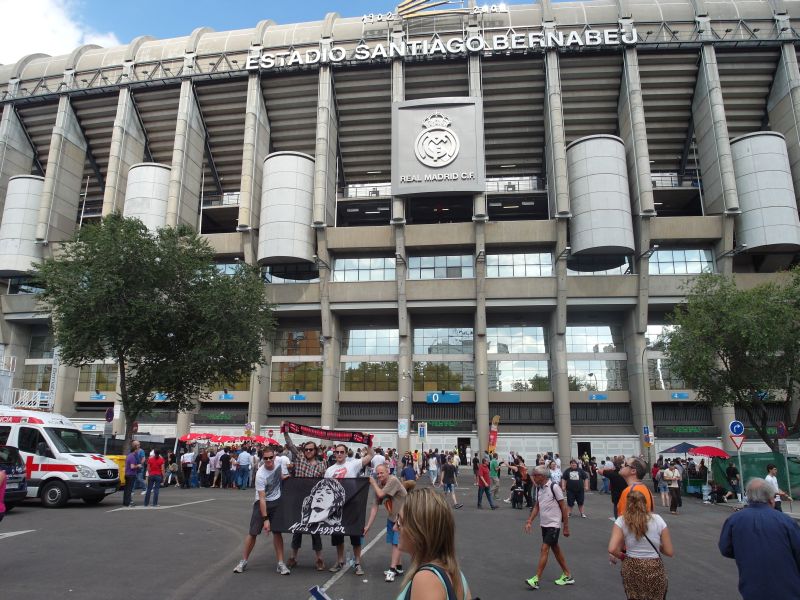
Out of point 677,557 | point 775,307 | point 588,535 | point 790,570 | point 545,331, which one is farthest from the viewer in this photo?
point 545,331

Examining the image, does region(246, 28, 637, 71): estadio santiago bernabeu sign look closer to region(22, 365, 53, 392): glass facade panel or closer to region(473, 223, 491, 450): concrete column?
region(473, 223, 491, 450): concrete column

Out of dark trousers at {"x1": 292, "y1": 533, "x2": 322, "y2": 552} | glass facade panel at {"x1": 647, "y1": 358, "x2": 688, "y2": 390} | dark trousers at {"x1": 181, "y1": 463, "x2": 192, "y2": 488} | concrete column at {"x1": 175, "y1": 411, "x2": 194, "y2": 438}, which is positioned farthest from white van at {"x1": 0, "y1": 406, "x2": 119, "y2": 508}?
glass facade panel at {"x1": 647, "y1": 358, "x2": 688, "y2": 390}

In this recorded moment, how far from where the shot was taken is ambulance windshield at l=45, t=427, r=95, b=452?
16391 mm

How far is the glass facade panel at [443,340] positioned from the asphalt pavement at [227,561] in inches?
1145

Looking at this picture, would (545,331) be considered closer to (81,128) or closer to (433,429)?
(433,429)

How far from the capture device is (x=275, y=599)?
7.10 meters

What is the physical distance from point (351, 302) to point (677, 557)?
3411 cm

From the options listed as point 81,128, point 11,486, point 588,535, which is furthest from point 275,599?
point 81,128

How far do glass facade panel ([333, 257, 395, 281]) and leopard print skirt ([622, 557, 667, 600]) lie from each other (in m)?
39.0

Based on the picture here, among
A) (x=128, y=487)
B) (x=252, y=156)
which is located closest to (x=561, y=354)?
(x=252, y=156)

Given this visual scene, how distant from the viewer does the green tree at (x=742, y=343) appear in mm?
24562

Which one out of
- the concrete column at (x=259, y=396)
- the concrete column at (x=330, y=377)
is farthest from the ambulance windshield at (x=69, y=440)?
the concrete column at (x=330, y=377)

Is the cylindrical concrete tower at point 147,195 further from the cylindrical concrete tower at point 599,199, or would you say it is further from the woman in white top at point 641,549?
the woman in white top at point 641,549

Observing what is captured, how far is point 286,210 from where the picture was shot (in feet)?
139
